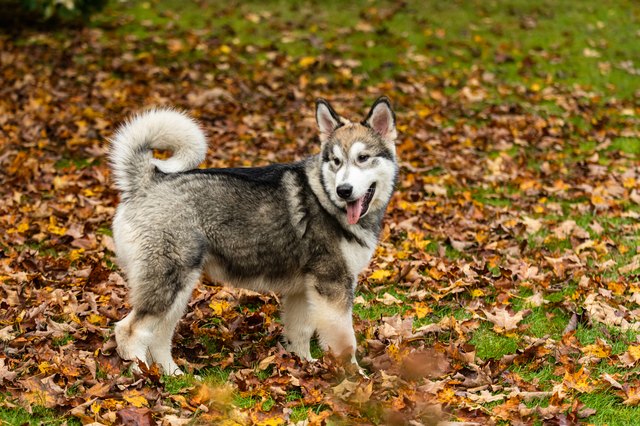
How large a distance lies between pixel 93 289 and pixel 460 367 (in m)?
3.01

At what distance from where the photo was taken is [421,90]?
1288 centimetres

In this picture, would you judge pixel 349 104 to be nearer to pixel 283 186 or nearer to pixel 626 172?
pixel 626 172

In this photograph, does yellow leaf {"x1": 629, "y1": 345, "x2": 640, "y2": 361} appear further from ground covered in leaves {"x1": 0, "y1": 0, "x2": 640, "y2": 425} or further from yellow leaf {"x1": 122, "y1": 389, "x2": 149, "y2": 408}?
yellow leaf {"x1": 122, "y1": 389, "x2": 149, "y2": 408}

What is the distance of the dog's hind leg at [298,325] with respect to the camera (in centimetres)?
554

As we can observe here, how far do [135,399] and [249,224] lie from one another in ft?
4.42

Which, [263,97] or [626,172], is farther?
[263,97]

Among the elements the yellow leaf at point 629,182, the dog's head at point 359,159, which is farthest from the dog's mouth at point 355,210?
the yellow leaf at point 629,182

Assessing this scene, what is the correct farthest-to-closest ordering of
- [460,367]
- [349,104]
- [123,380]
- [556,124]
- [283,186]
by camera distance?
[349,104] → [556,124] → [283,186] → [460,367] → [123,380]

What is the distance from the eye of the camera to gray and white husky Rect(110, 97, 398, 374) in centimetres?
489

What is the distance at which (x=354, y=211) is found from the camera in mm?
5234

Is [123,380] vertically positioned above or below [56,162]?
above

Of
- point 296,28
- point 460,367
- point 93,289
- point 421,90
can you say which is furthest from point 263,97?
point 460,367

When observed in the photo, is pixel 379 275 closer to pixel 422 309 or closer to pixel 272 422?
pixel 422 309

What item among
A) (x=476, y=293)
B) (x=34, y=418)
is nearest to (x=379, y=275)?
(x=476, y=293)
